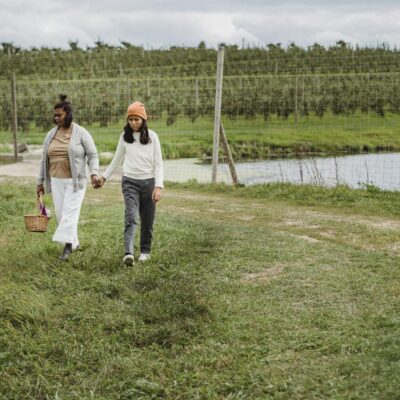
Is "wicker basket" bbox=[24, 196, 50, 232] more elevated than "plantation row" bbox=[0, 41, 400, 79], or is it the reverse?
"plantation row" bbox=[0, 41, 400, 79]

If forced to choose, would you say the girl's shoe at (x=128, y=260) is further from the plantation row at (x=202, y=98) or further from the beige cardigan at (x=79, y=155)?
the plantation row at (x=202, y=98)

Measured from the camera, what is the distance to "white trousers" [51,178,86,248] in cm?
720

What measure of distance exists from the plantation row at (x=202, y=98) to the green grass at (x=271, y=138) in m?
1.39

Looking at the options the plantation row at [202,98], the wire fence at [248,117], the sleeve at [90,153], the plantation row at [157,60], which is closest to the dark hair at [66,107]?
the sleeve at [90,153]

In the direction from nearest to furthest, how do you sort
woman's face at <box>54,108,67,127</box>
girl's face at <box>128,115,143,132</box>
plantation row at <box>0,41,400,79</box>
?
girl's face at <box>128,115,143,132</box>, woman's face at <box>54,108,67,127</box>, plantation row at <box>0,41,400,79</box>

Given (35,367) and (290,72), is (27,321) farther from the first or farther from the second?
→ (290,72)

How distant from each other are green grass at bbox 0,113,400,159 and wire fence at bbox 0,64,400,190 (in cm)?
4

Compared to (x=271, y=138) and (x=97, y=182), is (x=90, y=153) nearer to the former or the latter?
(x=97, y=182)

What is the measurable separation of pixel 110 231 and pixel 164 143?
13.5m

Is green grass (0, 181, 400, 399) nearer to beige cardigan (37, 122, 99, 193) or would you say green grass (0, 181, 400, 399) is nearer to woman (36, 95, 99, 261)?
woman (36, 95, 99, 261)

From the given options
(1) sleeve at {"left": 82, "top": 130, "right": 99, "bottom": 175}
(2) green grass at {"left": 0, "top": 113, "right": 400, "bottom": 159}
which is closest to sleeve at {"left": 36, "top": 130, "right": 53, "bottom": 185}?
(1) sleeve at {"left": 82, "top": 130, "right": 99, "bottom": 175}

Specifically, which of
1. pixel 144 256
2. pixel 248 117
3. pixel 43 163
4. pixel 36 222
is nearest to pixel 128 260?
pixel 144 256

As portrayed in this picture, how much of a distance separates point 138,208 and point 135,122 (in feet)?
2.93

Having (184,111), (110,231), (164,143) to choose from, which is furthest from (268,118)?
(110,231)
